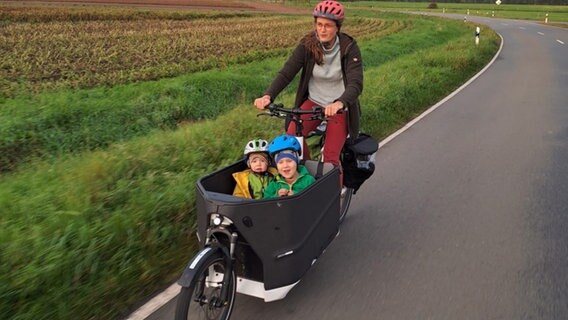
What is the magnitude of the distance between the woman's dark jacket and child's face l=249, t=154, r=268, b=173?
1.97 ft

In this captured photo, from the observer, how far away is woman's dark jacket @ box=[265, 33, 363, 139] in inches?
166

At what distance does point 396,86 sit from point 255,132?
210 inches

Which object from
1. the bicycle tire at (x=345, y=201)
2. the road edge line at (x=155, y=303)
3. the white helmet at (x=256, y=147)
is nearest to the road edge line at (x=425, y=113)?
the bicycle tire at (x=345, y=201)

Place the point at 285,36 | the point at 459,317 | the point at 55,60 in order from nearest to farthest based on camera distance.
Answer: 1. the point at 459,317
2. the point at 55,60
3. the point at 285,36

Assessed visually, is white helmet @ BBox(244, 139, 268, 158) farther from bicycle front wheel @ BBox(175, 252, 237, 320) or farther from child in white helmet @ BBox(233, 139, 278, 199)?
bicycle front wheel @ BBox(175, 252, 237, 320)

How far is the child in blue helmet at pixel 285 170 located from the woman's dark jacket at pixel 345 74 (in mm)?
564

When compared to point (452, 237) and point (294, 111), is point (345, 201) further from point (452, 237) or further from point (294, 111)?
point (294, 111)

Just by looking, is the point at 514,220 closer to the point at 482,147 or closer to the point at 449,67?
the point at 482,147

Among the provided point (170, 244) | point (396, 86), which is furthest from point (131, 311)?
point (396, 86)

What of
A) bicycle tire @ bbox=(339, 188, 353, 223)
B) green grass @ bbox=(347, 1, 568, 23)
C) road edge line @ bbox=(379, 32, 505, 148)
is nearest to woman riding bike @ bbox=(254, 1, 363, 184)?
bicycle tire @ bbox=(339, 188, 353, 223)

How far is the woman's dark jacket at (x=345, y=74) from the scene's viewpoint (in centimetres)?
422

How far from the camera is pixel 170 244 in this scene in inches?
168

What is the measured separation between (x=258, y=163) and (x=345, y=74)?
1089 millimetres

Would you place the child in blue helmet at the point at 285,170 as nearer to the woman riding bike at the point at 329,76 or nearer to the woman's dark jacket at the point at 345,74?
the woman riding bike at the point at 329,76
